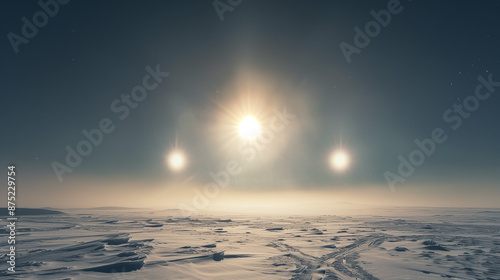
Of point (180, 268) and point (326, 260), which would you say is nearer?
point (180, 268)

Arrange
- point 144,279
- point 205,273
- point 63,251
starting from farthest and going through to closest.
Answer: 1. point 63,251
2. point 205,273
3. point 144,279

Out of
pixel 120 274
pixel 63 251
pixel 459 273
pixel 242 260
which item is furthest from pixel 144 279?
pixel 459 273

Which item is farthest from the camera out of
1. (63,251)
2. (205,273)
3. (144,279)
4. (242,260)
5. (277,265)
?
(63,251)

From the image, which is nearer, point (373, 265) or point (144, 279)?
point (144, 279)

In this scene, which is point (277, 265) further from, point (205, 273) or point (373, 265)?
point (373, 265)

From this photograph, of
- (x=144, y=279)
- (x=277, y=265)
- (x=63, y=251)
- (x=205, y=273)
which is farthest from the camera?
(x=63, y=251)

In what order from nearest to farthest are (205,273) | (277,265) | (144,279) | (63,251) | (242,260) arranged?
(144,279)
(205,273)
(277,265)
(242,260)
(63,251)

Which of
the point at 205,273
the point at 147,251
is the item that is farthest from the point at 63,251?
the point at 205,273

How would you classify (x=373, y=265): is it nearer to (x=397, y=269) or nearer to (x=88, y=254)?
(x=397, y=269)
